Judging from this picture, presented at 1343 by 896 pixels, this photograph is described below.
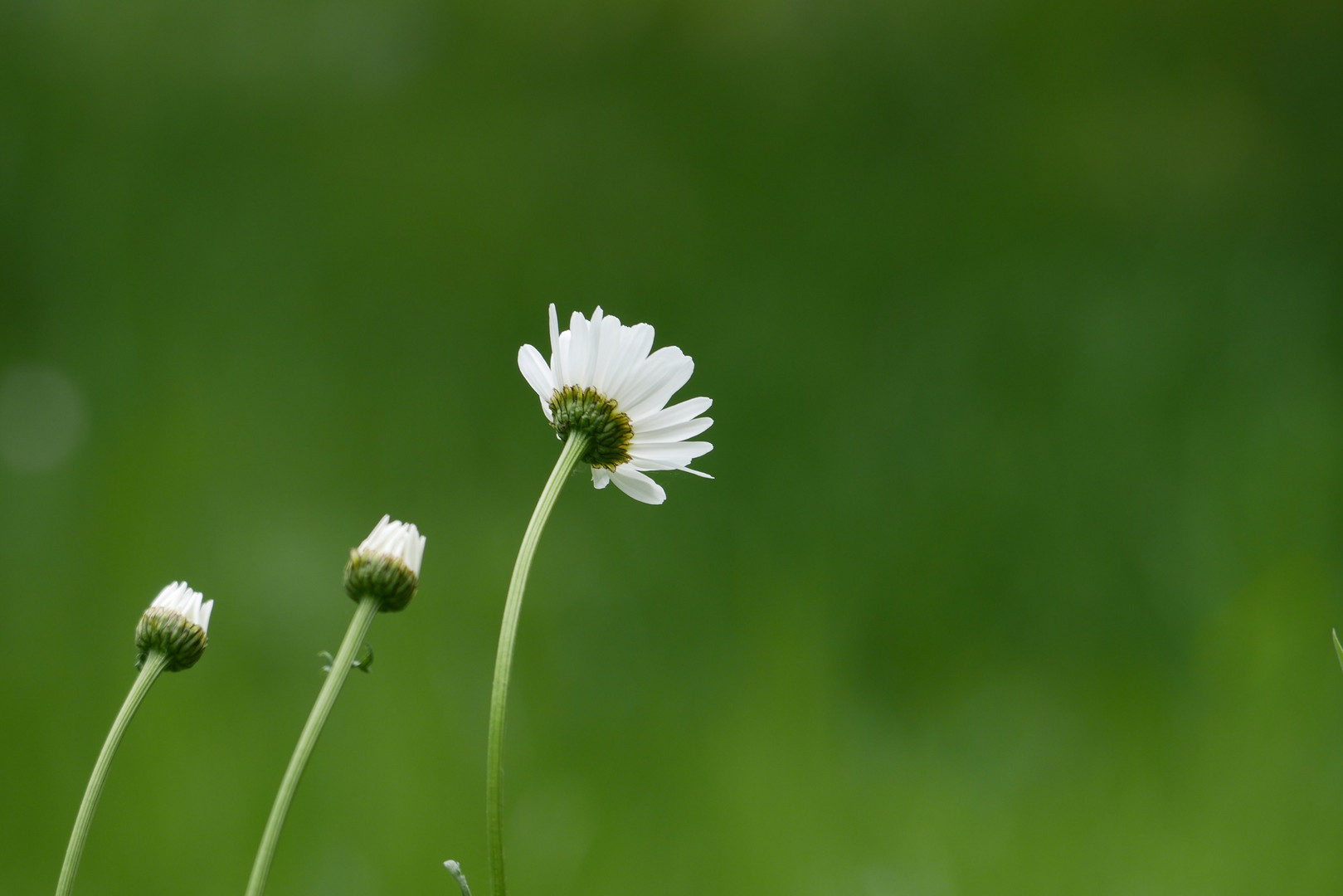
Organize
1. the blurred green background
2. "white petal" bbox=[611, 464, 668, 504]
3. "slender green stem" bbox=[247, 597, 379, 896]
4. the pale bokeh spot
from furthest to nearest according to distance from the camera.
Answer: the pale bokeh spot, the blurred green background, "white petal" bbox=[611, 464, 668, 504], "slender green stem" bbox=[247, 597, 379, 896]

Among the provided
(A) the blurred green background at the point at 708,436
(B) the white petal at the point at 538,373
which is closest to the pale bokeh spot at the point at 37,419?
(A) the blurred green background at the point at 708,436

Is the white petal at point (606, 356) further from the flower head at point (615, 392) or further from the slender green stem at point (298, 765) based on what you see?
the slender green stem at point (298, 765)

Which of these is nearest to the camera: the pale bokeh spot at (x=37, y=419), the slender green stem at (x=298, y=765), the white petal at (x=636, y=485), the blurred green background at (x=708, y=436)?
the slender green stem at (x=298, y=765)

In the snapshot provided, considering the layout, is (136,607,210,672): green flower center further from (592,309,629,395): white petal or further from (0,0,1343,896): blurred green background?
(0,0,1343,896): blurred green background

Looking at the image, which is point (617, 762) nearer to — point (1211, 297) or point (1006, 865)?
point (1006, 865)

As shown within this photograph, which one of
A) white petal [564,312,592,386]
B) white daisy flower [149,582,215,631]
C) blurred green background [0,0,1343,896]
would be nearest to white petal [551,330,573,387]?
white petal [564,312,592,386]

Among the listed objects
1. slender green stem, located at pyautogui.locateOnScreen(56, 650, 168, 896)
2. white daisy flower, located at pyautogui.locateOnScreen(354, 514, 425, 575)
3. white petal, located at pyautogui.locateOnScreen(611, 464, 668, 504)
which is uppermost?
white petal, located at pyautogui.locateOnScreen(611, 464, 668, 504)

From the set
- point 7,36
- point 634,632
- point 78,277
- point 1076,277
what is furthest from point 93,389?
point 1076,277
